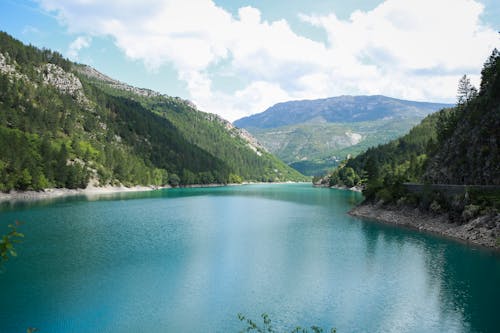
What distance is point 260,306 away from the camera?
32.6 metres

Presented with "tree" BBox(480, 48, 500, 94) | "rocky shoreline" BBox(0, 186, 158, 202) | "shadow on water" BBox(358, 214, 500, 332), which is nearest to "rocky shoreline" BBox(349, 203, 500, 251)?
"shadow on water" BBox(358, 214, 500, 332)

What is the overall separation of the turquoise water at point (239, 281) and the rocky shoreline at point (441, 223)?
2.86 metres

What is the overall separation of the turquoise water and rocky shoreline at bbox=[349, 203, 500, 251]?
2.86 meters

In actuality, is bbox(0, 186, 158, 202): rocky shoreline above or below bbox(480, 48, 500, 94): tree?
below

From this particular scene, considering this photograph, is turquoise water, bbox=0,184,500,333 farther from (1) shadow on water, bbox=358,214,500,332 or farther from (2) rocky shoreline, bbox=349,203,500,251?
(2) rocky shoreline, bbox=349,203,500,251

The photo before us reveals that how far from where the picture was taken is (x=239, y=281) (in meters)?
39.9

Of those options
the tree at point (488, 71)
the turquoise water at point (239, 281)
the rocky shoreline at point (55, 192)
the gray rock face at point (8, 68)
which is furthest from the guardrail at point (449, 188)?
the gray rock face at point (8, 68)

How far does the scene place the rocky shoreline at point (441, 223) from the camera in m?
54.9

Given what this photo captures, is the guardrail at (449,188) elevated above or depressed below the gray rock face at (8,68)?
below

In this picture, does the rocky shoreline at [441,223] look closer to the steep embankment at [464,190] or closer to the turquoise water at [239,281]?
the steep embankment at [464,190]

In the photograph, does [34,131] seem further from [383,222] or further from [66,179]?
[383,222]

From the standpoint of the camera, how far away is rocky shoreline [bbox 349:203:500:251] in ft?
180

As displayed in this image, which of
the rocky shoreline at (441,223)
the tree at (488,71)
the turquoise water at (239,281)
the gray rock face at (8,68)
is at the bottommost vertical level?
the turquoise water at (239,281)

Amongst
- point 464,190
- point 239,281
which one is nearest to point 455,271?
point 239,281
